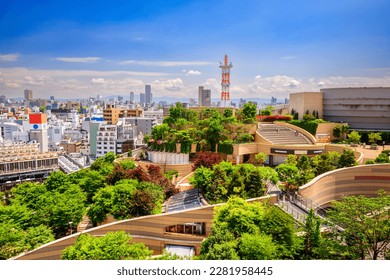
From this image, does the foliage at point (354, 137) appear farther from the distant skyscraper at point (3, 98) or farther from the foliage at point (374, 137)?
the distant skyscraper at point (3, 98)

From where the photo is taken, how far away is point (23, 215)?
7395 millimetres

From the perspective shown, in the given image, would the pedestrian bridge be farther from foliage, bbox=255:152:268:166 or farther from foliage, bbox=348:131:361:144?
foliage, bbox=348:131:361:144

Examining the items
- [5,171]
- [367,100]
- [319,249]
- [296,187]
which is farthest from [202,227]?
[5,171]

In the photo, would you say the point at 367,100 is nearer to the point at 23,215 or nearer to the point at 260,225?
the point at 260,225

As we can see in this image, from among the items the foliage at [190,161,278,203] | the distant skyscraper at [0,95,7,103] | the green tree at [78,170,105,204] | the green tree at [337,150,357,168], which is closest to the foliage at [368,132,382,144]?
the green tree at [337,150,357,168]

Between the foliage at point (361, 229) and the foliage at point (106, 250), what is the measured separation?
10.1 feet

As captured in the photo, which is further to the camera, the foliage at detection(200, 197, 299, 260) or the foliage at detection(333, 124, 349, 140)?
the foliage at detection(333, 124, 349, 140)

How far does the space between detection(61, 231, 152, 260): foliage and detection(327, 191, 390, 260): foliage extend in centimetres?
309

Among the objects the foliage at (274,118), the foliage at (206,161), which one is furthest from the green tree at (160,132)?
the foliage at (274,118)

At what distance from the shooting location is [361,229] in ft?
15.2

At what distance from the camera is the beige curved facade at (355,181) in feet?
27.8

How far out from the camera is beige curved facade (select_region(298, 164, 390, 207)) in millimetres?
8461

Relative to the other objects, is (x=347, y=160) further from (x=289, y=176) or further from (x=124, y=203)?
(x=124, y=203)

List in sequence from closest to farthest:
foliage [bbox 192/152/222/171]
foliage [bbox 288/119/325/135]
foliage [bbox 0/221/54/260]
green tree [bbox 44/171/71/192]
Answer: foliage [bbox 0/221/54/260] → green tree [bbox 44/171/71/192] → foliage [bbox 192/152/222/171] → foliage [bbox 288/119/325/135]
